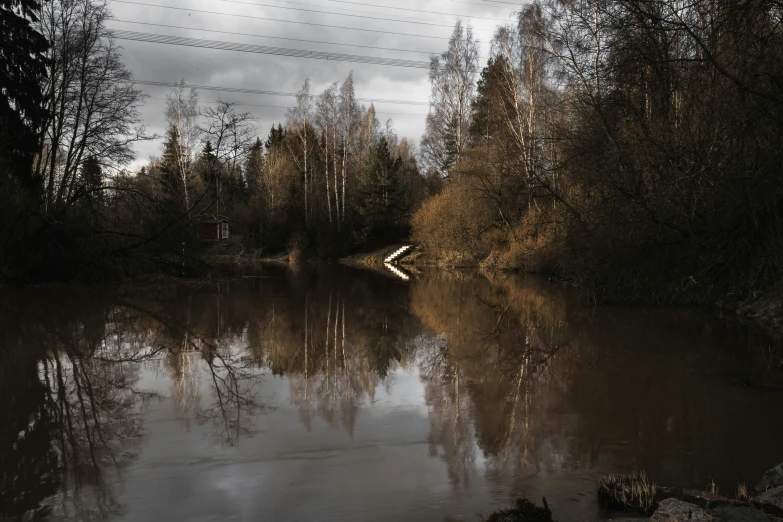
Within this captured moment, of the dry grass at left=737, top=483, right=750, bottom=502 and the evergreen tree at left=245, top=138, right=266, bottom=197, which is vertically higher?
the evergreen tree at left=245, top=138, right=266, bottom=197

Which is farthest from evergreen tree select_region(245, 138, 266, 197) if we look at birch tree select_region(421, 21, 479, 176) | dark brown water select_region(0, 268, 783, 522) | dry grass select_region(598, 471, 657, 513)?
dry grass select_region(598, 471, 657, 513)

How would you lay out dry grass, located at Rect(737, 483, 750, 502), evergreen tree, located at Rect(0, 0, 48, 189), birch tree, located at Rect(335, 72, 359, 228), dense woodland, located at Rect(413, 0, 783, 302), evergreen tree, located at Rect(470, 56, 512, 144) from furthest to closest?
birch tree, located at Rect(335, 72, 359, 228) → evergreen tree, located at Rect(470, 56, 512, 144) → evergreen tree, located at Rect(0, 0, 48, 189) → dense woodland, located at Rect(413, 0, 783, 302) → dry grass, located at Rect(737, 483, 750, 502)

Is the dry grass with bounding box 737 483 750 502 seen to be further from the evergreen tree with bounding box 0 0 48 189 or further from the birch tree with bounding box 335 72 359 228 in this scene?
the birch tree with bounding box 335 72 359 228

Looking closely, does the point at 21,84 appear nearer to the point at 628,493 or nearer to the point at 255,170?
the point at 628,493

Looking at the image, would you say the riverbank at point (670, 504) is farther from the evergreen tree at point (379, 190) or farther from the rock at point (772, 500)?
the evergreen tree at point (379, 190)

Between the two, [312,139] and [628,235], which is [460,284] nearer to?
[628,235]

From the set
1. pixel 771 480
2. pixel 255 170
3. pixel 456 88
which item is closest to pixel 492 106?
pixel 456 88

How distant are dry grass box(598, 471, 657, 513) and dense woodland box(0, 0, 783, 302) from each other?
7.90 m

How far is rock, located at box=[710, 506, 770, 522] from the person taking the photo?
3.43 meters

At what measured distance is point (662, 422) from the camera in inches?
238

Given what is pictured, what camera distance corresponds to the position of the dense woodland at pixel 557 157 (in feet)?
40.3

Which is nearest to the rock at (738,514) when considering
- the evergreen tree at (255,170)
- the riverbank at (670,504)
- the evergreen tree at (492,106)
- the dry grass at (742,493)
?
the riverbank at (670,504)

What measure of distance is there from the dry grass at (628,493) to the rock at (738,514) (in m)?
0.56

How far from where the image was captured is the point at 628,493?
13.7 feet
